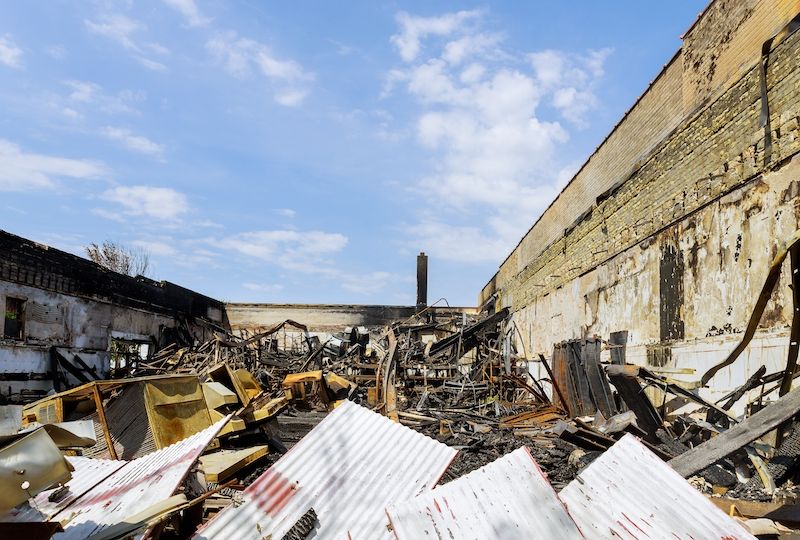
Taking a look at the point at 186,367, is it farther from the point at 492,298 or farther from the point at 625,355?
the point at 492,298

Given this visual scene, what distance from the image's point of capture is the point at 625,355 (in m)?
10.2

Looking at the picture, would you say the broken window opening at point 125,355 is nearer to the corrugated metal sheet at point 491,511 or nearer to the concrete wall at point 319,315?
the concrete wall at point 319,315

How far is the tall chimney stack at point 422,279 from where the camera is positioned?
31.5 meters

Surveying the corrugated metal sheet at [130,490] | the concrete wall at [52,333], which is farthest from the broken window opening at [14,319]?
the corrugated metal sheet at [130,490]

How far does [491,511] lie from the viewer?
2887mm

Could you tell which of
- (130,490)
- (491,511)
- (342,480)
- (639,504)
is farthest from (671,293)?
(130,490)

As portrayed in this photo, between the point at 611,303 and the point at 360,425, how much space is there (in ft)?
27.3

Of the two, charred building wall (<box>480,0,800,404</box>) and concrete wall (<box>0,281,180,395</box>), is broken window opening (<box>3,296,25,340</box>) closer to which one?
concrete wall (<box>0,281,180,395</box>)

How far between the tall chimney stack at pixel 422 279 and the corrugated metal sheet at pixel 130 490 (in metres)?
27.3

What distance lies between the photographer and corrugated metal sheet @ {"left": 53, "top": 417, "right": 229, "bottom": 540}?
11.0 feet

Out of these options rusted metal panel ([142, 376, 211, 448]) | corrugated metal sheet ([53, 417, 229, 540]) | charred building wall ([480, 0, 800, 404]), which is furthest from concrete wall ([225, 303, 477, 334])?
corrugated metal sheet ([53, 417, 229, 540])

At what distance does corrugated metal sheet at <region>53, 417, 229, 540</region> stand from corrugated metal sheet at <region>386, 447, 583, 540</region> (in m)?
1.62

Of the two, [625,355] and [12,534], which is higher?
[625,355]

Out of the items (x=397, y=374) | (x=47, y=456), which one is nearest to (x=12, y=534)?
(x=47, y=456)
